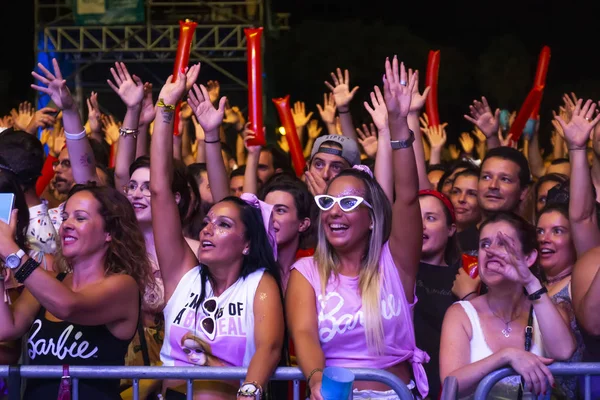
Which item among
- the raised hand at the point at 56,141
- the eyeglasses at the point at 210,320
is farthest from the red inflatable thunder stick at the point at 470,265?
the raised hand at the point at 56,141

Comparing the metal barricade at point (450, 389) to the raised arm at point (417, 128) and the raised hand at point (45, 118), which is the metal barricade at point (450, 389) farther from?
the raised hand at point (45, 118)

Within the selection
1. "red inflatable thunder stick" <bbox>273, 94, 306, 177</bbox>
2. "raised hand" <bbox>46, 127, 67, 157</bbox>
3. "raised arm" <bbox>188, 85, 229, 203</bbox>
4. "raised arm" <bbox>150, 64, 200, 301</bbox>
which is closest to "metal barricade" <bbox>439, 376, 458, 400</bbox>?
"raised arm" <bbox>150, 64, 200, 301</bbox>

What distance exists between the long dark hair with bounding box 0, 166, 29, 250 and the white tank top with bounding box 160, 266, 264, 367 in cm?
60

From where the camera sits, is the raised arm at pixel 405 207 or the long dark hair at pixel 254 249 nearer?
the raised arm at pixel 405 207

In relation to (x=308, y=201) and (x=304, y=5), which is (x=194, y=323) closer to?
(x=308, y=201)

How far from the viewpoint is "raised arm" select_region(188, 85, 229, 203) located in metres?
4.67

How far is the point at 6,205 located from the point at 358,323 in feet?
4.29

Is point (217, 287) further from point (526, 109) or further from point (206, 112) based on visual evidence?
point (526, 109)

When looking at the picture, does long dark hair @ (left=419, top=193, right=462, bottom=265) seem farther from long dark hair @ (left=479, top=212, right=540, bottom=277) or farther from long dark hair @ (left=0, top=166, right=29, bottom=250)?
long dark hair @ (left=0, top=166, right=29, bottom=250)

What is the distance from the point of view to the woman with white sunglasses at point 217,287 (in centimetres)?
364

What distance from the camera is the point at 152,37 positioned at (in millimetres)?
15945

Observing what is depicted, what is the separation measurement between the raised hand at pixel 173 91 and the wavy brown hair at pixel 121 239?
503 millimetres

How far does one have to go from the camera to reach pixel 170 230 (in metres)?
3.89

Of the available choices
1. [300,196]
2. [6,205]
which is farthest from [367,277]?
[6,205]
